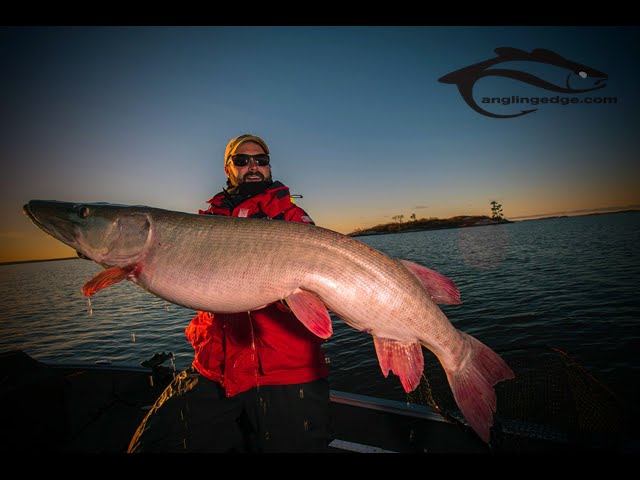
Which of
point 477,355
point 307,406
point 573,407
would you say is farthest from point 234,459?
point 573,407

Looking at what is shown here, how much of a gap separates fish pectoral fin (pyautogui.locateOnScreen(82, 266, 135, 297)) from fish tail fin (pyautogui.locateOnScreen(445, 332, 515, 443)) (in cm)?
229

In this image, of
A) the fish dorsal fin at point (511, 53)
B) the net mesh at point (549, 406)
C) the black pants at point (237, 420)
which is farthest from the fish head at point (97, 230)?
the fish dorsal fin at point (511, 53)

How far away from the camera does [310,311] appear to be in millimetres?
1865

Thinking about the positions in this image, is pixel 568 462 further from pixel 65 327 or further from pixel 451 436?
pixel 65 327

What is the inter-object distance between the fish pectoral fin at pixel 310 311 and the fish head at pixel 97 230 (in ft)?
3.63

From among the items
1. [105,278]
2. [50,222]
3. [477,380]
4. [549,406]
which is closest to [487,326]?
[549,406]

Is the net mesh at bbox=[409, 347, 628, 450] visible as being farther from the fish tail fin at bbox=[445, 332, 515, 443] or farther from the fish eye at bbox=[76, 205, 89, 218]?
the fish eye at bbox=[76, 205, 89, 218]

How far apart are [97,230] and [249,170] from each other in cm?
168

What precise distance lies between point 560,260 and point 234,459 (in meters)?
23.7

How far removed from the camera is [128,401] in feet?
14.0

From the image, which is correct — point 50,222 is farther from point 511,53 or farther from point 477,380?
point 511,53

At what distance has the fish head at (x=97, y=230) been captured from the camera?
1949 millimetres

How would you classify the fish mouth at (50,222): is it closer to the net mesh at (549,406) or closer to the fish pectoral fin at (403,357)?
the fish pectoral fin at (403,357)
